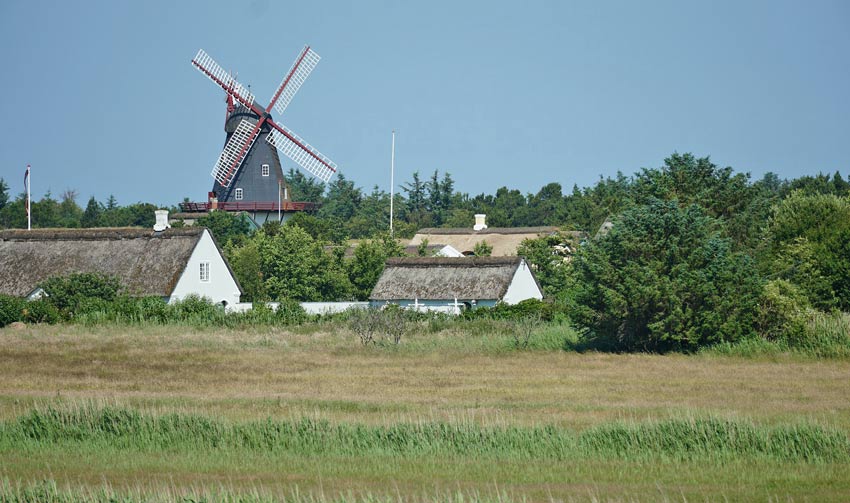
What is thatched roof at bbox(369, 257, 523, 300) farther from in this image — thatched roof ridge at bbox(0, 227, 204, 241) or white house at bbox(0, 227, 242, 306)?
thatched roof ridge at bbox(0, 227, 204, 241)

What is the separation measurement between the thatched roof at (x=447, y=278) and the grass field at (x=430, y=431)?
23.4 m

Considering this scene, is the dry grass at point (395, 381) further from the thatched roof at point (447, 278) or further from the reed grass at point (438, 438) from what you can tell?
the thatched roof at point (447, 278)

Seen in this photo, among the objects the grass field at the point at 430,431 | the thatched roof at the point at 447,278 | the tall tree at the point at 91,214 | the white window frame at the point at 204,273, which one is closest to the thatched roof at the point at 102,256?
the white window frame at the point at 204,273

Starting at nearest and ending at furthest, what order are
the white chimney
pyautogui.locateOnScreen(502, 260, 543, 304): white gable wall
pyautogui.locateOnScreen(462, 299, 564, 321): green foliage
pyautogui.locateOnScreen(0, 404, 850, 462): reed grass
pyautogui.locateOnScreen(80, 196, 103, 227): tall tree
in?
1. pyautogui.locateOnScreen(0, 404, 850, 462): reed grass
2. pyautogui.locateOnScreen(462, 299, 564, 321): green foliage
3. pyautogui.locateOnScreen(502, 260, 543, 304): white gable wall
4. the white chimney
5. pyautogui.locateOnScreen(80, 196, 103, 227): tall tree

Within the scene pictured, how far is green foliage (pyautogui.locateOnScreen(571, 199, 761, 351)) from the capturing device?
35.3m

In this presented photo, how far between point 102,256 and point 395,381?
32.7 m

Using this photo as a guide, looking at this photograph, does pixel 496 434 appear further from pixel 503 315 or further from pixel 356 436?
pixel 503 315

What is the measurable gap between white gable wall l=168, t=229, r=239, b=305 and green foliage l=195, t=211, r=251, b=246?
23.2 m

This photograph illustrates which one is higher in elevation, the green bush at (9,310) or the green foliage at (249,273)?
the green foliage at (249,273)

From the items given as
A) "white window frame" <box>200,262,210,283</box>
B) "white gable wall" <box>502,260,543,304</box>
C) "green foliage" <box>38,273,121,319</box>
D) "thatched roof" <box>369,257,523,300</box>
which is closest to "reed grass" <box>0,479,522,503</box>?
"green foliage" <box>38,273,121,319</box>

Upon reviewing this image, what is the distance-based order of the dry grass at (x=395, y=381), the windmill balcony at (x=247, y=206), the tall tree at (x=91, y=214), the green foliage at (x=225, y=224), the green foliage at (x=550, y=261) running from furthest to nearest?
the tall tree at (x=91, y=214), the windmill balcony at (x=247, y=206), the green foliage at (x=225, y=224), the green foliage at (x=550, y=261), the dry grass at (x=395, y=381)

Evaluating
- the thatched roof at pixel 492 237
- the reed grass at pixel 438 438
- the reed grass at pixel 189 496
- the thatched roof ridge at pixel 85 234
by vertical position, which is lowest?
the reed grass at pixel 189 496

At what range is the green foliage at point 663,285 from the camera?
116 feet

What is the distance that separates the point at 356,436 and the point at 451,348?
17.9m
